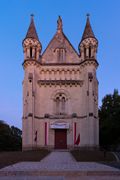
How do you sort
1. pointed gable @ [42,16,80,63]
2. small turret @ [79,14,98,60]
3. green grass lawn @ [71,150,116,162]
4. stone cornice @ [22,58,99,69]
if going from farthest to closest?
pointed gable @ [42,16,80,63] → small turret @ [79,14,98,60] → stone cornice @ [22,58,99,69] → green grass lawn @ [71,150,116,162]

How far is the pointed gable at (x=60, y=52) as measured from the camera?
5644 centimetres

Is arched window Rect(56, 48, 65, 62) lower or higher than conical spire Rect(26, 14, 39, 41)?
lower

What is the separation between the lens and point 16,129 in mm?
128750

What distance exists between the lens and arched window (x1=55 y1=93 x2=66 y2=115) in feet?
177

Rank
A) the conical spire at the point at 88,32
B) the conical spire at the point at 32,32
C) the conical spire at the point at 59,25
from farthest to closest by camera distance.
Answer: the conical spire at the point at 59,25
the conical spire at the point at 32,32
the conical spire at the point at 88,32

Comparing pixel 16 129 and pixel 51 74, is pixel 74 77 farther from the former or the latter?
pixel 16 129

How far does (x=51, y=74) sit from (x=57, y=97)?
376 cm

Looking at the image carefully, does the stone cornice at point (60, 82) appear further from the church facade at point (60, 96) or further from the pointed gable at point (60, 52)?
the pointed gable at point (60, 52)

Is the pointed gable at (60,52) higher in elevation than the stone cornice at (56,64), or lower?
higher

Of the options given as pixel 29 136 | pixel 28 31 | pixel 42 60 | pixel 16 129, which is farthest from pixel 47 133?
pixel 16 129

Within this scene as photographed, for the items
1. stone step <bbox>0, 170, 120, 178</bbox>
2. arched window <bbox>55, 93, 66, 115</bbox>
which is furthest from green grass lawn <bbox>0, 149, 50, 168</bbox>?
arched window <bbox>55, 93, 66, 115</bbox>

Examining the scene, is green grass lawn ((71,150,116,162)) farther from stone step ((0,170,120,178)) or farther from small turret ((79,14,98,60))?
small turret ((79,14,98,60))

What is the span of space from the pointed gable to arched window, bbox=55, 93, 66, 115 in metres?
6.04

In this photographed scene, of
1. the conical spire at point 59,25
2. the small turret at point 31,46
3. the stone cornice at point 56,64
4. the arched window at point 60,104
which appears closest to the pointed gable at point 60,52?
the stone cornice at point 56,64
